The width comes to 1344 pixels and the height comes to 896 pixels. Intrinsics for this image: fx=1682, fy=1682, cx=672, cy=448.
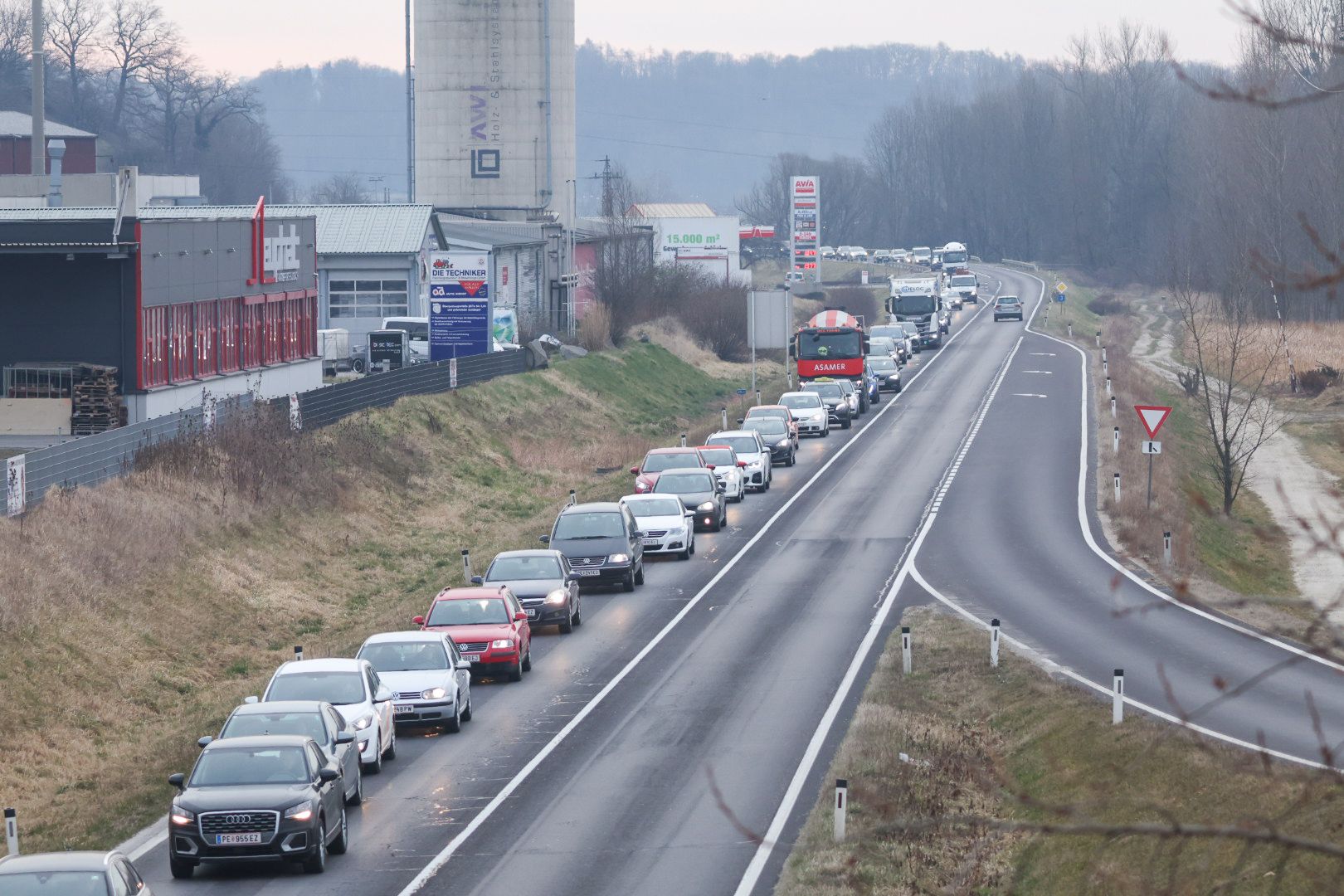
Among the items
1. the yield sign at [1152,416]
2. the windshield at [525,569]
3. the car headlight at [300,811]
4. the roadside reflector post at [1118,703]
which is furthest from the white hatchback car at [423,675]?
the yield sign at [1152,416]

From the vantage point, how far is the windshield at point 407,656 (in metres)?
23.2

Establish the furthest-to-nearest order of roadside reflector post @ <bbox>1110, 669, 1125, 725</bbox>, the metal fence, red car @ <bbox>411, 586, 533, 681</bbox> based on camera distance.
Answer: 1. the metal fence
2. red car @ <bbox>411, 586, 533, 681</bbox>
3. roadside reflector post @ <bbox>1110, 669, 1125, 725</bbox>

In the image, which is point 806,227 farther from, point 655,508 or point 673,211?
point 655,508

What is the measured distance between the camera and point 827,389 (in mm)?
62125

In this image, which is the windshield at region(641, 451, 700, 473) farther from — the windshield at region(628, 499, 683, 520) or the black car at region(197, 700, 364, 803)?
the black car at region(197, 700, 364, 803)

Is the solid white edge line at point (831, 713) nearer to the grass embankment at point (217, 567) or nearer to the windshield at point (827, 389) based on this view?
the grass embankment at point (217, 567)

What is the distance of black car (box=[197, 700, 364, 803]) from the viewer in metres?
18.2

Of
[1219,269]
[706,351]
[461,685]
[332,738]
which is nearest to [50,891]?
[332,738]

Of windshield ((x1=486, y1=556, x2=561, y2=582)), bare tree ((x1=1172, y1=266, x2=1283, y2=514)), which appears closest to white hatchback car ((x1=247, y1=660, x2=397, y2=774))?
windshield ((x1=486, y1=556, x2=561, y2=582))

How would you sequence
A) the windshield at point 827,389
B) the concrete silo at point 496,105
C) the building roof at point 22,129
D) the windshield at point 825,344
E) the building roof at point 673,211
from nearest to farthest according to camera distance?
the windshield at point 827,389 < the windshield at point 825,344 < the building roof at point 22,129 < the concrete silo at point 496,105 < the building roof at point 673,211

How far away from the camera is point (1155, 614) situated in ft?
102

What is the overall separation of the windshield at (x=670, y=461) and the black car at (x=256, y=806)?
26632 millimetres

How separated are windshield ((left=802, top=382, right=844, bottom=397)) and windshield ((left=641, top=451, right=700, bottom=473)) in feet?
61.8

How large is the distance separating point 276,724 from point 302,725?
0.92 ft
